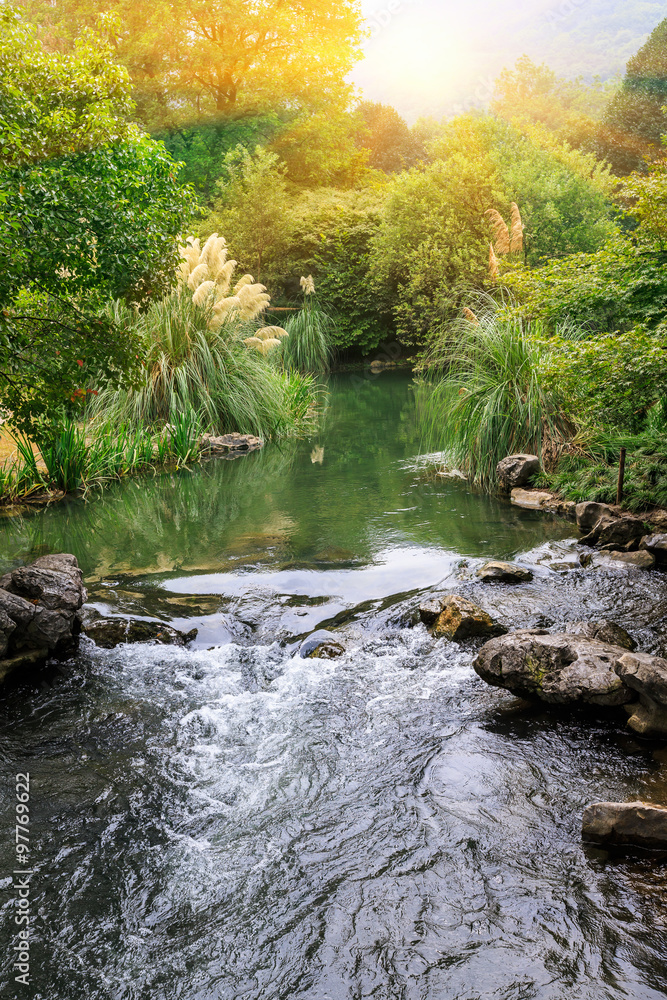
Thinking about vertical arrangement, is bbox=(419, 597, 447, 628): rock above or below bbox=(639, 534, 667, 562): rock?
below

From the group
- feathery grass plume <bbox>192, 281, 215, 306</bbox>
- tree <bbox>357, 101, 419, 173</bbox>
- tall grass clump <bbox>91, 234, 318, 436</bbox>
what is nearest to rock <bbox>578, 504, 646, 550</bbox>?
tall grass clump <bbox>91, 234, 318, 436</bbox>

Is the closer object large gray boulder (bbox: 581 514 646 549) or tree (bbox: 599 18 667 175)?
large gray boulder (bbox: 581 514 646 549)

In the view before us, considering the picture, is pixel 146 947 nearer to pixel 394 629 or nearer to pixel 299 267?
pixel 394 629

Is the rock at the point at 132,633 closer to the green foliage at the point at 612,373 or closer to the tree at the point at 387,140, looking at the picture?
the green foliage at the point at 612,373

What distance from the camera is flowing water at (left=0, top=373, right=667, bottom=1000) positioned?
7.43 ft

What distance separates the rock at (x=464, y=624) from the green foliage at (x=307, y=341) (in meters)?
15.4

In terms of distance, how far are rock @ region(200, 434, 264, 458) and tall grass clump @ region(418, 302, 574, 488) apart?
3.61 metres

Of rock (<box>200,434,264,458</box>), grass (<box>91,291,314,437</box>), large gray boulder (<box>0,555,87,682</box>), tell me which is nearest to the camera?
large gray boulder (<box>0,555,87,682</box>)

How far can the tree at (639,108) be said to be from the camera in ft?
104

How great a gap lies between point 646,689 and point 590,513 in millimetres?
3342

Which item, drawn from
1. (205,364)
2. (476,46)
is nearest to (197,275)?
(205,364)

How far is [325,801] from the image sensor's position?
3105 mm

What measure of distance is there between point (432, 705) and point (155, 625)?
7.20ft

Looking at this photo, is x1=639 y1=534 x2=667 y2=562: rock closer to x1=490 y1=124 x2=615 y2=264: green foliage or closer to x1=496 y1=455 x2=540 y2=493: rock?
x1=496 y1=455 x2=540 y2=493: rock
